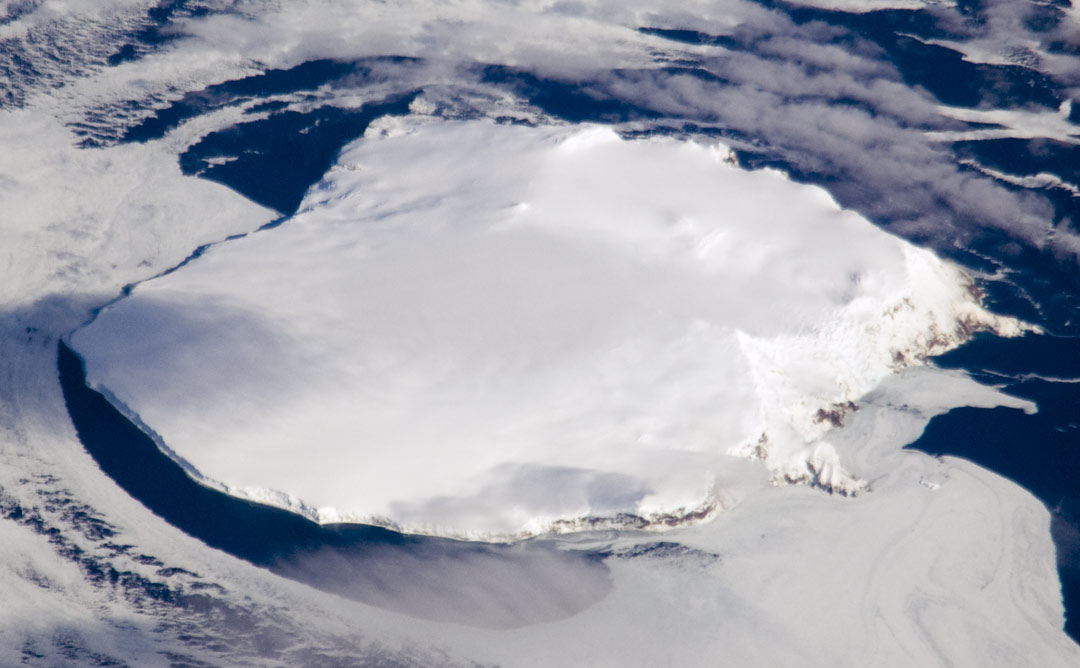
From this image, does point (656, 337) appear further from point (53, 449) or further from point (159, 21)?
point (159, 21)

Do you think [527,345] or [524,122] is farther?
[524,122]

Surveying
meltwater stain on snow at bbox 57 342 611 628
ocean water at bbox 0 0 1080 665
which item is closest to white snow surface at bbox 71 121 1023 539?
meltwater stain on snow at bbox 57 342 611 628

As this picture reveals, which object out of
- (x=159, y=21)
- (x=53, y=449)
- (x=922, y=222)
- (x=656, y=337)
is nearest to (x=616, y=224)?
(x=656, y=337)

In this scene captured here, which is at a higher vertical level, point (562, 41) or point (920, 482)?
point (562, 41)

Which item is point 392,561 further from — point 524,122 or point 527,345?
point 524,122

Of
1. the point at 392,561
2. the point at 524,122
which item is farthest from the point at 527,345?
the point at 524,122
